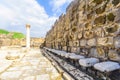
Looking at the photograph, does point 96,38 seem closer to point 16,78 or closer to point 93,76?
point 93,76

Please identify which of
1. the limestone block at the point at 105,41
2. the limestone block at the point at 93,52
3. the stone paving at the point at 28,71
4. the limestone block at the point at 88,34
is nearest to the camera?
the limestone block at the point at 105,41

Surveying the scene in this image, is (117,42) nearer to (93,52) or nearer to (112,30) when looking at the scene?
(112,30)

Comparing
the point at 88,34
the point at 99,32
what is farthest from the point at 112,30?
the point at 88,34

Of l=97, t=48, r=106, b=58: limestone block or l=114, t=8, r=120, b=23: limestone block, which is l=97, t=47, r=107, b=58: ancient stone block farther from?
l=114, t=8, r=120, b=23: limestone block

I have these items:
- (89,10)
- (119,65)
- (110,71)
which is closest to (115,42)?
(119,65)

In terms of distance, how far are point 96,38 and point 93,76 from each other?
2.11ft

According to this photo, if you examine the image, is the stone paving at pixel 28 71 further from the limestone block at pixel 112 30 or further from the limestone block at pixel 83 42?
the limestone block at pixel 112 30

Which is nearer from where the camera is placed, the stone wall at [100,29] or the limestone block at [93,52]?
the stone wall at [100,29]

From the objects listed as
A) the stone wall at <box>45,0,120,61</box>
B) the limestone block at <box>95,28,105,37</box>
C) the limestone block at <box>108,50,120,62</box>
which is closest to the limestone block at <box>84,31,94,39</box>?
the stone wall at <box>45,0,120,61</box>

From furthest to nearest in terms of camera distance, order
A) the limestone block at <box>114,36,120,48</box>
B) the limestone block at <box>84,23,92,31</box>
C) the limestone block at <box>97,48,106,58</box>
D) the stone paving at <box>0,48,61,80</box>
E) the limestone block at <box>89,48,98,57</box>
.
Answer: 1. the stone paving at <box>0,48,61,80</box>
2. the limestone block at <box>84,23,92,31</box>
3. the limestone block at <box>89,48,98,57</box>
4. the limestone block at <box>97,48,106,58</box>
5. the limestone block at <box>114,36,120,48</box>

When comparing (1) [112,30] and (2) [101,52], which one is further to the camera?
(2) [101,52]

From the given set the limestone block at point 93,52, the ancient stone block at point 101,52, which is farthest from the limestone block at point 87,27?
the ancient stone block at point 101,52

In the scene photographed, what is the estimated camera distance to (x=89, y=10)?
2.47m

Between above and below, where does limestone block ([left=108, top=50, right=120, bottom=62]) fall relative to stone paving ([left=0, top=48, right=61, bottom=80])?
above
